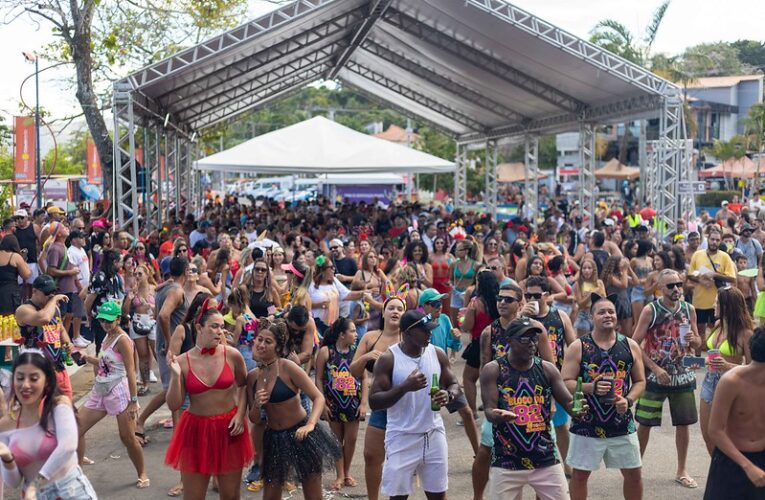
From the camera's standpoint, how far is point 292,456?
622cm

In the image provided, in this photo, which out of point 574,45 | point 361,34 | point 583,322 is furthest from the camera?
point 361,34

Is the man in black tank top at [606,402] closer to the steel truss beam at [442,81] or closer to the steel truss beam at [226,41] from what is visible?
the steel truss beam at [226,41]

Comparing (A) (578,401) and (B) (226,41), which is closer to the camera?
(A) (578,401)

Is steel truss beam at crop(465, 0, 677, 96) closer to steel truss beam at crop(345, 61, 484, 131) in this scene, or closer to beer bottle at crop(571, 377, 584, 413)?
beer bottle at crop(571, 377, 584, 413)

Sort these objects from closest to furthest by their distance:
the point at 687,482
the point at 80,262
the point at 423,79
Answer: the point at 687,482 < the point at 80,262 < the point at 423,79

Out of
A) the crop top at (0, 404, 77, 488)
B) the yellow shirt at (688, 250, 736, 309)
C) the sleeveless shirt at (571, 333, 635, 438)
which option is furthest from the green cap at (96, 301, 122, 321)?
the yellow shirt at (688, 250, 736, 309)

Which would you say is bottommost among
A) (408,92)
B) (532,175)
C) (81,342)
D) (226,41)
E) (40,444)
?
(81,342)

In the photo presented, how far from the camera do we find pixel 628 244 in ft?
44.6

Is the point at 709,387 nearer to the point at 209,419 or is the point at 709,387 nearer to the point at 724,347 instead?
the point at 724,347

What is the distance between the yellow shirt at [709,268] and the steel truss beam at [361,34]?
28.7 feet

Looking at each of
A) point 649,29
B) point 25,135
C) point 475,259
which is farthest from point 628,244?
point 649,29

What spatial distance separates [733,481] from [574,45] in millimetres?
13458

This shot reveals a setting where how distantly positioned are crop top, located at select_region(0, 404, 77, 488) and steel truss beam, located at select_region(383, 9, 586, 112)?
53.6ft

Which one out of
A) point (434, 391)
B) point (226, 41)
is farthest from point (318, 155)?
point (434, 391)
